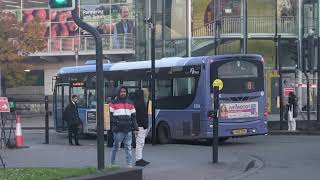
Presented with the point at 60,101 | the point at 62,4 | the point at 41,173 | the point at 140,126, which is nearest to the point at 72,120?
the point at 60,101

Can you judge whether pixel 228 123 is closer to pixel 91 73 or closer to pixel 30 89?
pixel 91 73

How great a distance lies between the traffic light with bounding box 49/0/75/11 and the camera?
35.5 ft

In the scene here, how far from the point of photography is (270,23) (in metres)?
45.4

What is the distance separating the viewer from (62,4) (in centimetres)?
1085

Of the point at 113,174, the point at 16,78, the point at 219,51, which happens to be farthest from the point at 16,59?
the point at 113,174

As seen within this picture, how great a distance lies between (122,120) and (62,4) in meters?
3.88

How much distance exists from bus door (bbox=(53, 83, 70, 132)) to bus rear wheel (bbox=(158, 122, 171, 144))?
227 inches

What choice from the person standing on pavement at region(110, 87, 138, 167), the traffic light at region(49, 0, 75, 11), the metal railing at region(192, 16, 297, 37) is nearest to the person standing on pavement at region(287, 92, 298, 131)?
the person standing on pavement at region(110, 87, 138, 167)

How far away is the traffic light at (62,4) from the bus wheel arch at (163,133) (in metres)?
11.7

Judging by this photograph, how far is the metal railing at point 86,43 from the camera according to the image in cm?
5181

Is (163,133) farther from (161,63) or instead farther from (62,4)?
(62,4)

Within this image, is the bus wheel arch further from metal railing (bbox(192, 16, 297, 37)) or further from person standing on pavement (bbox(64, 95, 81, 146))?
metal railing (bbox(192, 16, 297, 37))

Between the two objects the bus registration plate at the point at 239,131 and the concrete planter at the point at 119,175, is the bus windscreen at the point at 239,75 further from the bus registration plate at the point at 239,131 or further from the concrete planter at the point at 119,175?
the concrete planter at the point at 119,175

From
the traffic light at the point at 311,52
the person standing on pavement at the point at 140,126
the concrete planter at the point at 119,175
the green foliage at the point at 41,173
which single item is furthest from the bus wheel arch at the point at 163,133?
the green foliage at the point at 41,173
